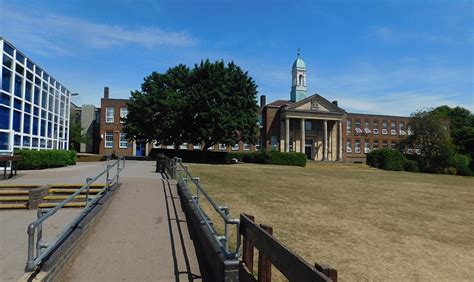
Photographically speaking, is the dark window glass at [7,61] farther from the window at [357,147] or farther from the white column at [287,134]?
the window at [357,147]

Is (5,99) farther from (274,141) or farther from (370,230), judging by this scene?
(274,141)

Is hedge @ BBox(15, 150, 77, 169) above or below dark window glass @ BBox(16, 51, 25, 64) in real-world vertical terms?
below

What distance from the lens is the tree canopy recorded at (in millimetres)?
39431

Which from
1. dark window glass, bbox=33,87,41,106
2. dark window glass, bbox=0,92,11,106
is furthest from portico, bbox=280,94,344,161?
dark window glass, bbox=0,92,11,106

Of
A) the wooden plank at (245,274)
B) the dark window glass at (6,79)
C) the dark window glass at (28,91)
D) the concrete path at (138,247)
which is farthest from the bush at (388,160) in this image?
the wooden plank at (245,274)

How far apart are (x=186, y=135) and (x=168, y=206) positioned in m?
31.1

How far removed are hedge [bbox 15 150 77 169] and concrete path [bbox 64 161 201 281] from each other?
13300mm

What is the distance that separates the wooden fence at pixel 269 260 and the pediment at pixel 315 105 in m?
61.0

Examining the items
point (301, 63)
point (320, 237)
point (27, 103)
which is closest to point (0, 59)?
point (27, 103)

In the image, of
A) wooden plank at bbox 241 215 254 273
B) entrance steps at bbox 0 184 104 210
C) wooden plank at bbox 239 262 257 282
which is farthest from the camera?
entrance steps at bbox 0 184 104 210

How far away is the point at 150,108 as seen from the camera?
→ 42281mm

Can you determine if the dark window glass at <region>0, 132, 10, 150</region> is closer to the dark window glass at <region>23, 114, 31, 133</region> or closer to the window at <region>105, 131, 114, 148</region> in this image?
the dark window glass at <region>23, 114, 31, 133</region>

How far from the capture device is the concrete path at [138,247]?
5.73 meters

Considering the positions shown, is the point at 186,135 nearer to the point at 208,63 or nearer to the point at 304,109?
the point at 208,63
